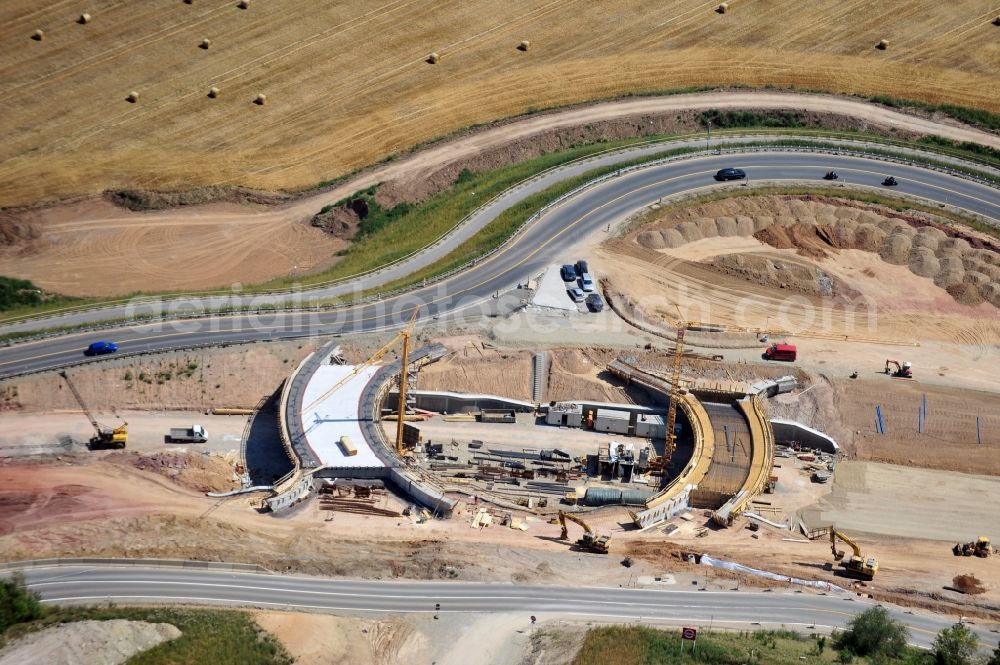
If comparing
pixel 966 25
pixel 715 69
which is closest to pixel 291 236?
pixel 715 69

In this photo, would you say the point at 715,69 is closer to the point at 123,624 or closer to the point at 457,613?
the point at 457,613

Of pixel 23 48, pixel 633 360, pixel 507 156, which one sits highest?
pixel 23 48

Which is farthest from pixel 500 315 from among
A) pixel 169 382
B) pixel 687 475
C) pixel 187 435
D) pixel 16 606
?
pixel 16 606

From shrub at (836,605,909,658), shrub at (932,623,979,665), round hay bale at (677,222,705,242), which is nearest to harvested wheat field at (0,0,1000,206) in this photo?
round hay bale at (677,222,705,242)

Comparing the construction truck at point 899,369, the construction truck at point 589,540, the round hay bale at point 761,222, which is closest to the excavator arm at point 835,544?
the construction truck at point 589,540

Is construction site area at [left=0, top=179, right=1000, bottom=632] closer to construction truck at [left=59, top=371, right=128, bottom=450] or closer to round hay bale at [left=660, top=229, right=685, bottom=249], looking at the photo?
construction truck at [left=59, top=371, right=128, bottom=450]

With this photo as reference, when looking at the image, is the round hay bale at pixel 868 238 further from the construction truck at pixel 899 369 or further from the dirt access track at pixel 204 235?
the dirt access track at pixel 204 235
